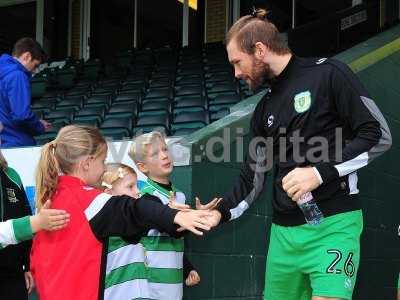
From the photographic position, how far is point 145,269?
133 inches

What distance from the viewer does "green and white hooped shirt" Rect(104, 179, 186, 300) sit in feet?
10.9

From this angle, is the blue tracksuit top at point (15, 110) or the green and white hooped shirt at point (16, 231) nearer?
the green and white hooped shirt at point (16, 231)

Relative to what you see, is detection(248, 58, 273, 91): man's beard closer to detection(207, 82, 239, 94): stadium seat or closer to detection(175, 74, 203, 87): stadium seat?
detection(207, 82, 239, 94): stadium seat

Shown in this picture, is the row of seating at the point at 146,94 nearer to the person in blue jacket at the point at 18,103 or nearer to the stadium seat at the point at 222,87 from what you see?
the stadium seat at the point at 222,87

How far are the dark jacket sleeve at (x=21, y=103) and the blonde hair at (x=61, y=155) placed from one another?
270 centimetres

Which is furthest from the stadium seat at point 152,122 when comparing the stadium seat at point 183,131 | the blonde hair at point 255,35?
the blonde hair at point 255,35

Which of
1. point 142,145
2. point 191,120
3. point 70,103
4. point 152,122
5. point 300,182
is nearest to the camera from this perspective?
point 300,182

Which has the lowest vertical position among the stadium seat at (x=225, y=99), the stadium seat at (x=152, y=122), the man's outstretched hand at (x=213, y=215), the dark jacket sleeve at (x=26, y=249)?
the dark jacket sleeve at (x=26, y=249)

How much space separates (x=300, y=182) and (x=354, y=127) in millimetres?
378

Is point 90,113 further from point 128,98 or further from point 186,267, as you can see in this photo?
point 186,267

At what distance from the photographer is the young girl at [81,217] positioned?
2.51 meters

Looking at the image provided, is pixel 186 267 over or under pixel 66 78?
under

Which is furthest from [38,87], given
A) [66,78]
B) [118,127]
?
[118,127]

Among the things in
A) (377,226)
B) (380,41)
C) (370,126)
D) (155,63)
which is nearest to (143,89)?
(155,63)
